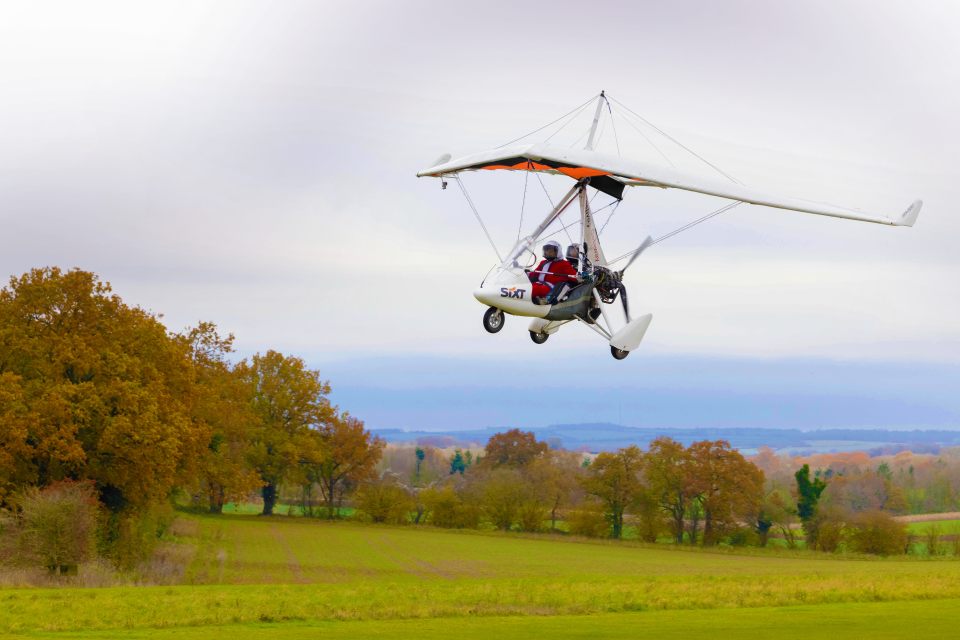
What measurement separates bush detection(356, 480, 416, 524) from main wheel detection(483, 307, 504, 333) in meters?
81.9

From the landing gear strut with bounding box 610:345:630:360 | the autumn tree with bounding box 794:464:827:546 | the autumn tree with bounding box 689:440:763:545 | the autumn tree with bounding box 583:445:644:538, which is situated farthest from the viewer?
the autumn tree with bounding box 794:464:827:546

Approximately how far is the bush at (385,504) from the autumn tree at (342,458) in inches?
Answer: 155

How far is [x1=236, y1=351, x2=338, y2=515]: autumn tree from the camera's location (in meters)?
106

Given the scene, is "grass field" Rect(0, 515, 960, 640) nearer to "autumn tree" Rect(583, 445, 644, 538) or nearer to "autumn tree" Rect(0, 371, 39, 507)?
"autumn tree" Rect(0, 371, 39, 507)

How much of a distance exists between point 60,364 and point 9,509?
7.32 metres

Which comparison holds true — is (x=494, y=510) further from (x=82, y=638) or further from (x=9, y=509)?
(x=82, y=638)

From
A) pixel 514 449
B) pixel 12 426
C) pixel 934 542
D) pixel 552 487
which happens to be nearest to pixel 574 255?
pixel 12 426

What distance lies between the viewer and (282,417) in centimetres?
10844

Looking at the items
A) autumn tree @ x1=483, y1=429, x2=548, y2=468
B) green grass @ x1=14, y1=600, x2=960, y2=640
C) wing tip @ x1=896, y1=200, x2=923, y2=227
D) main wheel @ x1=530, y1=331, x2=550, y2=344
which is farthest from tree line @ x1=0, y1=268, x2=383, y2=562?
autumn tree @ x1=483, y1=429, x2=548, y2=468

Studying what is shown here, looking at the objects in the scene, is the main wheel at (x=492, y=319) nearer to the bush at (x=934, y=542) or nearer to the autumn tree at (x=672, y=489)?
the autumn tree at (x=672, y=489)

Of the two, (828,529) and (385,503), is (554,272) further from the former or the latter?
(385,503)

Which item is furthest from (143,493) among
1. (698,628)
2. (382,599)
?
(698,628)

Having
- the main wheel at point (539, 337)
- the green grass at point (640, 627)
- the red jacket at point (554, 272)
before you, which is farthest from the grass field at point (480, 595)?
the red jacket at point (554, 272)

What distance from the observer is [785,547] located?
3760 inches
